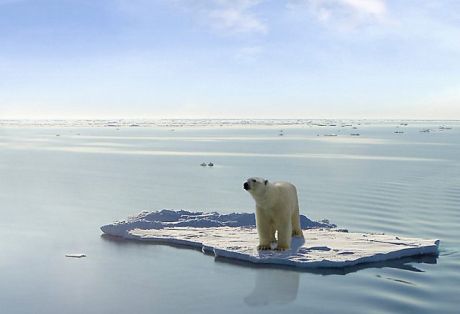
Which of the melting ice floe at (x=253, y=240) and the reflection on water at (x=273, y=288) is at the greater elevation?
the melting ice floe at (x=253, y=240)

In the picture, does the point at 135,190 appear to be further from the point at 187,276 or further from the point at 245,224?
the point at 187,276

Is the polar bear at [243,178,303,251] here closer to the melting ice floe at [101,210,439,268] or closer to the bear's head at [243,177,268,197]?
the bear's head at [243,177,268,197]

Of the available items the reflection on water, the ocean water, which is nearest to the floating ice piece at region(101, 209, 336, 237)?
the ocean water

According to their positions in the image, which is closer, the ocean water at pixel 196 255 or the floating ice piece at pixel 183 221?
the ocean water at pixel 196 255

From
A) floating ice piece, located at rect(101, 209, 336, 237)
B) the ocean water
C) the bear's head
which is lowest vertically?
the ocean water

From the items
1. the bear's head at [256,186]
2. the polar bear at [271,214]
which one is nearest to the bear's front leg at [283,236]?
the polar bear at [271,214]

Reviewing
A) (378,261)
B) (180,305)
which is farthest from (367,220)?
(180,305)

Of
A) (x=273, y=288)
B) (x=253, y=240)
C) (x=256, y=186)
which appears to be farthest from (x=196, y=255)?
(x=273, y=288)

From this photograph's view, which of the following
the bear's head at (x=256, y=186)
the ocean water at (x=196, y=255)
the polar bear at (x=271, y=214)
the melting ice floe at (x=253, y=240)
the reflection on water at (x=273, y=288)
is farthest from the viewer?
the polar bear at (x=271, y=214)

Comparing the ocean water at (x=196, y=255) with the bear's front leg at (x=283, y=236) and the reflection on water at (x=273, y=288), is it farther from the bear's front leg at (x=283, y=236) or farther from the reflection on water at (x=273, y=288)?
the bear's front leg at (x=283, y=236)

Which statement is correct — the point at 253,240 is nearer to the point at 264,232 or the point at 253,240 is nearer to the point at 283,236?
the point at 264,232
